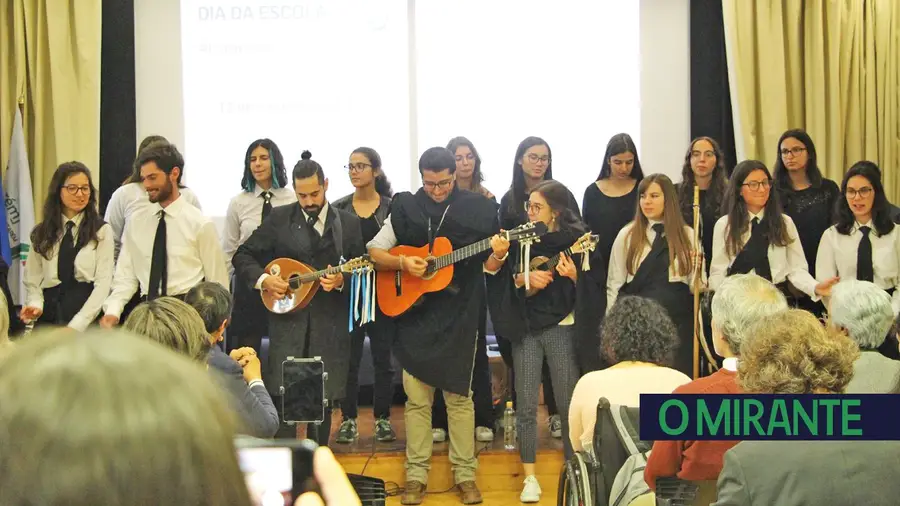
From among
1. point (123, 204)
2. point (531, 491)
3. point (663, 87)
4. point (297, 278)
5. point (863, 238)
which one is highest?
point (663, 87)

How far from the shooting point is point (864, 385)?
2.73 m

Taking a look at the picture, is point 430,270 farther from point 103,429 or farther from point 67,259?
point 103,429

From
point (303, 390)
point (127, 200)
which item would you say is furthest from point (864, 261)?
point (127, 200)

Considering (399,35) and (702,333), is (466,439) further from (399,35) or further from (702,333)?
(399,35)

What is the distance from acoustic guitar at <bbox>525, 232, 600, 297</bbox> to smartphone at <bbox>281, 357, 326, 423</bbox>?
1367mm

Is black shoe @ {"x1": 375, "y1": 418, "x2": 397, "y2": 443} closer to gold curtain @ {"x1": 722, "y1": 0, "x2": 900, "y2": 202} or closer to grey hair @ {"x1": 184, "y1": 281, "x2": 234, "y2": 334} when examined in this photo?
grey hair @ {"x1": 184, "y1": 281, "x2": 234, "y2": 334}

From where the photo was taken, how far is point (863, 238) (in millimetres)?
4777

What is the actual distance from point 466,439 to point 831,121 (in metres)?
3.22

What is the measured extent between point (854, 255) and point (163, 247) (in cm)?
317

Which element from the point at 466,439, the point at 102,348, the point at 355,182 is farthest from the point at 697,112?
the point at 102,348

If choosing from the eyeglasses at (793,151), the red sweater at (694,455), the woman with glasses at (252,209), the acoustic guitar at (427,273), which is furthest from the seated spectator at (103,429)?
the eyeglasses at (793,151)

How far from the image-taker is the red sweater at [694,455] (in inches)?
92.8

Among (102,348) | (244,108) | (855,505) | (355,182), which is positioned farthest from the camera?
(244,108)

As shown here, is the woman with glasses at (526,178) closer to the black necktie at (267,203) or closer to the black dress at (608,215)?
the black dress at (608,215)
